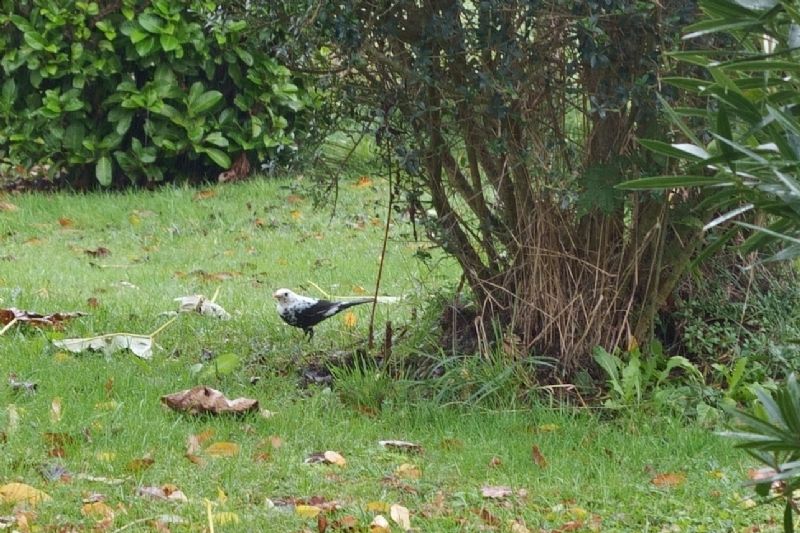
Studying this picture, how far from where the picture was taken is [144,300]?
7.17 metres

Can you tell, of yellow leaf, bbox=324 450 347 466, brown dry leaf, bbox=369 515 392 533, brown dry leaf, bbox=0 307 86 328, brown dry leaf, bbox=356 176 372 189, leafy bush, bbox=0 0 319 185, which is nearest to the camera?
brown dry leaf, bbox=369 515 392 533

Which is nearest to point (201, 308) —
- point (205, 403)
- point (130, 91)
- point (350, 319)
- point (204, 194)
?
point (350, 319)

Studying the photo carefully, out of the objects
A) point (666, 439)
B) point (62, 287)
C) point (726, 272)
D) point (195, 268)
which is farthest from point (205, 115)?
point (666, 439)

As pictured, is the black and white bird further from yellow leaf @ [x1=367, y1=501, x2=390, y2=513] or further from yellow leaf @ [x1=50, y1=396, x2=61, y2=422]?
yellow leaf @ [x1=367, y1=501, x2=390, y2=513]

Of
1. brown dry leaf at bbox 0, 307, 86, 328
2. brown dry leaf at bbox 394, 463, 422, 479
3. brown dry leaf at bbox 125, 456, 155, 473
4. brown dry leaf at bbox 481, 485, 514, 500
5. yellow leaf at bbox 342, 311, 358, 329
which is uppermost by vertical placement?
brown dry leaf at bbox 481, 485, 514, 500

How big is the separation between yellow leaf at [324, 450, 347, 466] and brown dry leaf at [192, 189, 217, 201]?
6049 mm

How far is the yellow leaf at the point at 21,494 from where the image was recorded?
3.92 meters

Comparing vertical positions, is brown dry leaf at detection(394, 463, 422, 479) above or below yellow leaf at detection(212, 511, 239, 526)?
above

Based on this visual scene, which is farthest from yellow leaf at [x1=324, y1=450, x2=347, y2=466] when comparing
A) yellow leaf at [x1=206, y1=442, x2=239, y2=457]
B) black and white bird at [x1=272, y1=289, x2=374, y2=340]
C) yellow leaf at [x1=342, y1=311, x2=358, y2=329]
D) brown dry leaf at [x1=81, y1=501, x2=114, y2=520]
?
yellow leaf at [x1=342, y1=311, x2=358, y2=329]

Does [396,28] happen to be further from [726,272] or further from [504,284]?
[726,272]

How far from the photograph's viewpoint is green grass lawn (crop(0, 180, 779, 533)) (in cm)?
398

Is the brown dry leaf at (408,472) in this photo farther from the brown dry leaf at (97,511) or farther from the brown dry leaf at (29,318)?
the brown dry leaf at (29,318)

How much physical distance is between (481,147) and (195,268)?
3622 mm

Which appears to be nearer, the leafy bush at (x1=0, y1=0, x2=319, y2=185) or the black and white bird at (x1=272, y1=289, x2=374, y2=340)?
the black and white bird at (x1=272, y1=289, x2=374, y2=340)
